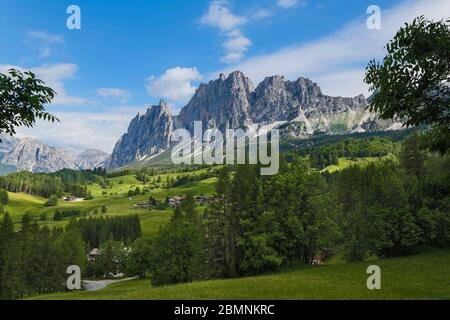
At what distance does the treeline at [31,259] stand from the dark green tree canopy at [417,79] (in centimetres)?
8807

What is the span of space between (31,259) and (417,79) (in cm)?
10031

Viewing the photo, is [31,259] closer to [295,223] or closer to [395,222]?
[295,223]

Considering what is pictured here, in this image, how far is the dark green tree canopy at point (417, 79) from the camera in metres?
16.3

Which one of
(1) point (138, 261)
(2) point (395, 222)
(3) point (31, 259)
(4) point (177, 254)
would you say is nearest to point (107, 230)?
(1) point (138, 261)

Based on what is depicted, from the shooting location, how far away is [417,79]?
1667cm

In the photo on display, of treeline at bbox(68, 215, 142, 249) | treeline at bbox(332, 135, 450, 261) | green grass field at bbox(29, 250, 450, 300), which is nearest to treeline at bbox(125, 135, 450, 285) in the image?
treeline at bbox(332, 135, 450, 261)

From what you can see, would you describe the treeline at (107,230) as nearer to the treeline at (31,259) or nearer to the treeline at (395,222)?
the treeline at (31,259)

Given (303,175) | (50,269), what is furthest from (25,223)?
(303,175)

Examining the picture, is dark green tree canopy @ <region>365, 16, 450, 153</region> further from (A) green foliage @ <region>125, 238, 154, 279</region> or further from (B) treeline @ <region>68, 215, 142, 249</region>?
(B) treeline @ <region>68, 215, 142, 249</region>

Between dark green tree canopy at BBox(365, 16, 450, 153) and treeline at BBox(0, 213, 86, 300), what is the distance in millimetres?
88072

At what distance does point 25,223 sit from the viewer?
95312 mm

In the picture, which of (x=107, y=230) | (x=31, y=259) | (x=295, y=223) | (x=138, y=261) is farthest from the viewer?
(x=107, y=230)
